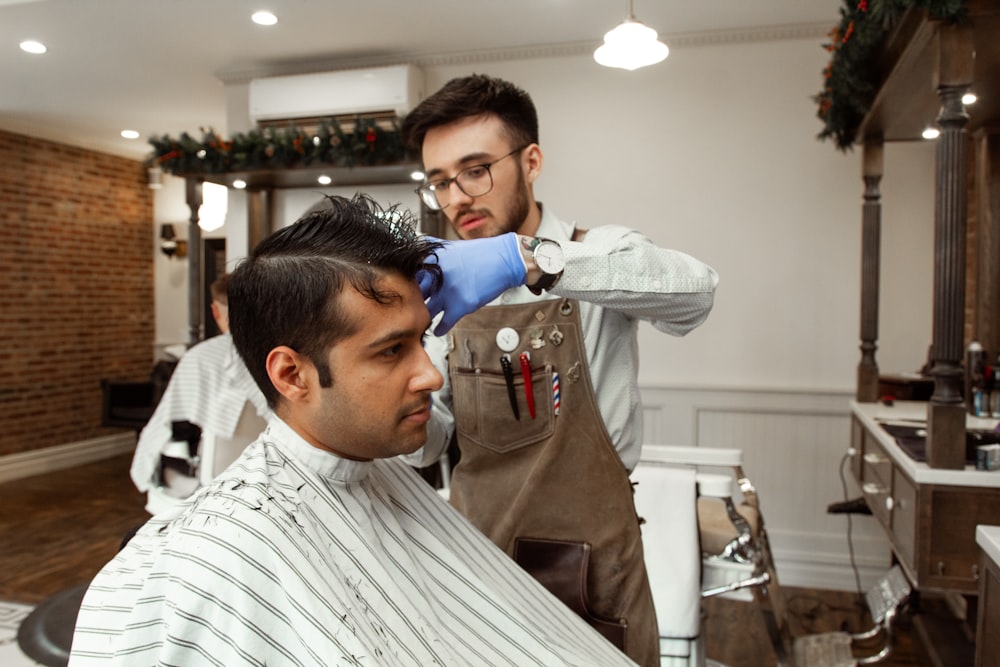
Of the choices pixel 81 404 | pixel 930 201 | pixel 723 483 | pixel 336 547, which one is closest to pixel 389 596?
pixel 336 547

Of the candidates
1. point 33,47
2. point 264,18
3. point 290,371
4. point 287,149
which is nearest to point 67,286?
point 33,47

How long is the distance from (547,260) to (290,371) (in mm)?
411

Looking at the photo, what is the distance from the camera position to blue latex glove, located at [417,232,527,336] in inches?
43.8

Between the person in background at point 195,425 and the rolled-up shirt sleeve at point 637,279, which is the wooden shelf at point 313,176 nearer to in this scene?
the person in background at point 195,425

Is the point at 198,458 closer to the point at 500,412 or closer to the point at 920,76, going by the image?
the point at 500,412

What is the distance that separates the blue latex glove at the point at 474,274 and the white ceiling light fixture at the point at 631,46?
5.89 ft

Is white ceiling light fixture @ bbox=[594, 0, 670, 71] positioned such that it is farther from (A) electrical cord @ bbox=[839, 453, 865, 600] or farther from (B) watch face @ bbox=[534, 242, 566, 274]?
(A) electrical cord @ bbox=[839, 453, 865, 600]

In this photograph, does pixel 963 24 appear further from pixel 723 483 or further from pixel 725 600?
pixel 725 600

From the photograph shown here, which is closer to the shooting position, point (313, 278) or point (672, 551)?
point (313, 278)

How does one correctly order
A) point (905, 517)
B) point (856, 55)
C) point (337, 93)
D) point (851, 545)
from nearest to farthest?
point (905, 517), point (856, 55), point (851, 545), point (337, 93)

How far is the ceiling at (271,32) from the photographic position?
3.50m

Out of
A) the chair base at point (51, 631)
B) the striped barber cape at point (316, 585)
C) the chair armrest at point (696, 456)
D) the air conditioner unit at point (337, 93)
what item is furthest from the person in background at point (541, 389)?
the air conditioner unit at point (337, 93)

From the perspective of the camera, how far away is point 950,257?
6.38ft

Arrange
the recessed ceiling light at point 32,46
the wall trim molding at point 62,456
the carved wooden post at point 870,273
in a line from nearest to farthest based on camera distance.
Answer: the carved wooden post at point 870,273 → the recessed ceiling light at point 32,46 → the wall trim molding at point 62,456
